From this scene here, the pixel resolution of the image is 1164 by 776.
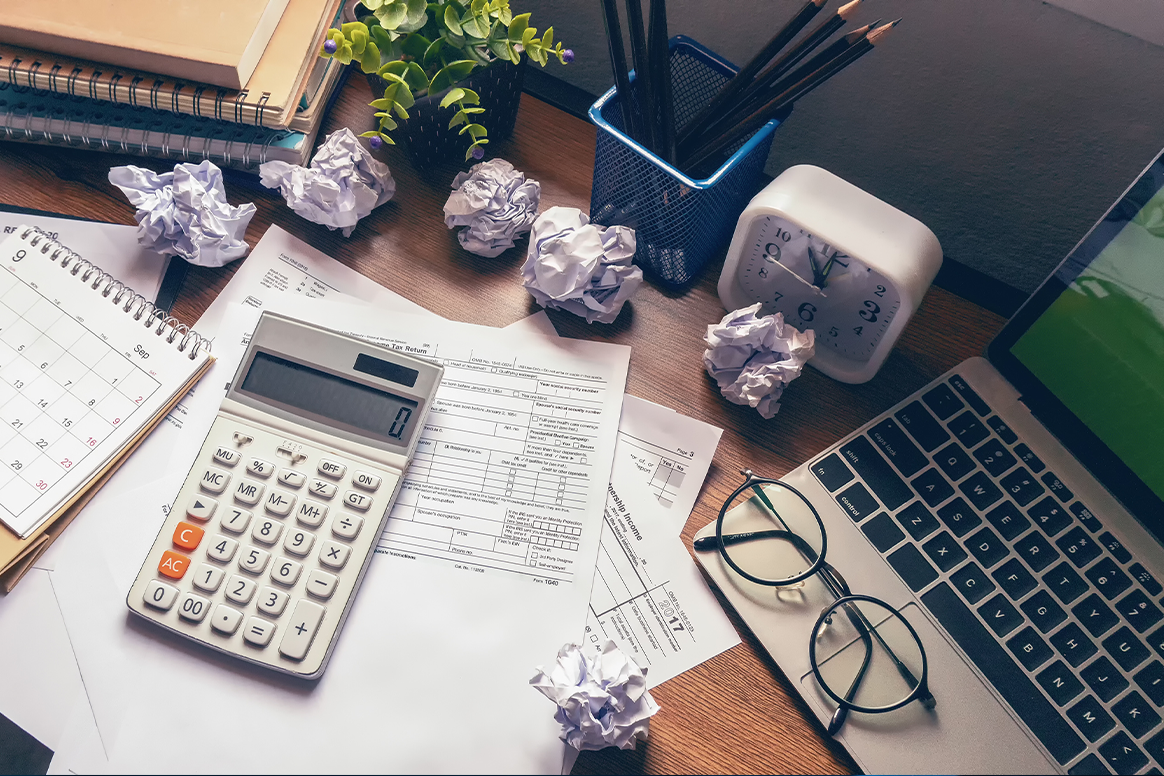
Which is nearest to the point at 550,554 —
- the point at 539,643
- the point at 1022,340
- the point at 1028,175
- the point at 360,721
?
the point at 539,643

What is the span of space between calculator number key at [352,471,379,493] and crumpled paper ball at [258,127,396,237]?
0.23m

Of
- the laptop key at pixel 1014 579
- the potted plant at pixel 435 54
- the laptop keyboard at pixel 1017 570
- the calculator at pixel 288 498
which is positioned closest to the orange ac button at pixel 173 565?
the calculator at pixel 288 498

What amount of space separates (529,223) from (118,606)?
42 centimetres

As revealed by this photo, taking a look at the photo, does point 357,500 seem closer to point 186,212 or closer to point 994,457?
point 186,212

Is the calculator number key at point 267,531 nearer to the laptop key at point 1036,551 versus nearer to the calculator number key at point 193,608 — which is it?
the calculator number key at point 193,608

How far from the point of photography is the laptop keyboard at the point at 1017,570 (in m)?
0.47

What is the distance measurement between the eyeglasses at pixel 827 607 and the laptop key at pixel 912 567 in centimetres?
3

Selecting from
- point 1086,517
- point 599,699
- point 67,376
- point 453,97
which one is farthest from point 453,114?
point 1086,517

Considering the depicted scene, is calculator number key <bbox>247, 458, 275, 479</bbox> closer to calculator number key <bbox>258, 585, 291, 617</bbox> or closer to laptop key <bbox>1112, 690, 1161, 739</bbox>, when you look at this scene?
calculator number key <bbox>258, 585, 291, 617</bbox>

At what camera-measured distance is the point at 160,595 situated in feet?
1.61

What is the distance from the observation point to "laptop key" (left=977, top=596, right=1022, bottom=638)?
50cm

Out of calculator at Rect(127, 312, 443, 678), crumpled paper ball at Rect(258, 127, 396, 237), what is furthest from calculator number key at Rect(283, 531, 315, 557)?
crumpled paper ball at Rect(258, 127, 396, 237)

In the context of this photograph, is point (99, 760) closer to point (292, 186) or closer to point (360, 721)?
point (360, 721)

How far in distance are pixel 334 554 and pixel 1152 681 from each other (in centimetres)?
54
